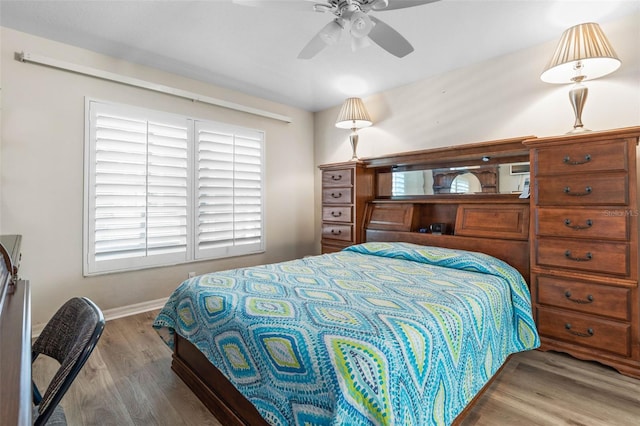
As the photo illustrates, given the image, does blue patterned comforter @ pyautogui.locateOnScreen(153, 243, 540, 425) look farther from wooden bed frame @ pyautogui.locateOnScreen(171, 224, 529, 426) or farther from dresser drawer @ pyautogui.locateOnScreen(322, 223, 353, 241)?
dresser drawer @ pyautogui.locateOnScreen(322, 223, 353, 241)

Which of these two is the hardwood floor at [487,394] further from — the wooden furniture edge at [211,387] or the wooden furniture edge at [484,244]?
the wooden furniture edge at [484,244]

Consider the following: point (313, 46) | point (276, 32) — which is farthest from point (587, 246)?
point (276, 32)

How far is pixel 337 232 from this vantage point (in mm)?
3781

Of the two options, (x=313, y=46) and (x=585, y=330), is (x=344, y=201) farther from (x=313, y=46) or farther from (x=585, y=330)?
(x=585, y=330)

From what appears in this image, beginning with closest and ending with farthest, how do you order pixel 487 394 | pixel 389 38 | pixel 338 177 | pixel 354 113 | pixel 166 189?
1. pixel 487 394
2. pixel 389 38
3. pixel 166 189
4. pixel 354 113
5. pixel 338 177

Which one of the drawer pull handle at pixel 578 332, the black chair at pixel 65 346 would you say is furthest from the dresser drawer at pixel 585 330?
the black chair at pixel 65 346

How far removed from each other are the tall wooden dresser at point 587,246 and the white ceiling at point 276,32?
99 cm

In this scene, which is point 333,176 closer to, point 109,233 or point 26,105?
point 109,233

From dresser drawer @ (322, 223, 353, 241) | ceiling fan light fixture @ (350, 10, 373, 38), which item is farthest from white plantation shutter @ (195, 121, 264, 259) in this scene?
ceiling fan light fixture @ (350, 10, 373, 38)

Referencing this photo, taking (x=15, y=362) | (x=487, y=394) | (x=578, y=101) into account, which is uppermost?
(x=578, y=101)

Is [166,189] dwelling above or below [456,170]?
below

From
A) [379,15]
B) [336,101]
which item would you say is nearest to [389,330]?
[379,15]

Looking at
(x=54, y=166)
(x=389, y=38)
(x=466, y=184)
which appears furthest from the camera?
(x=466, y=184)

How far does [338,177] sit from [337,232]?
25.9 inches
